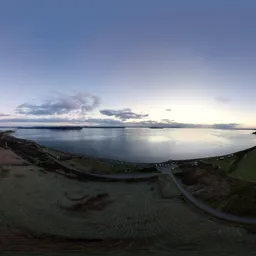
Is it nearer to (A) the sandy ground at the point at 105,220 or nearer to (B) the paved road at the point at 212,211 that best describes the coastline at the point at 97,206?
(A) the sandy ground at the point at 105,220

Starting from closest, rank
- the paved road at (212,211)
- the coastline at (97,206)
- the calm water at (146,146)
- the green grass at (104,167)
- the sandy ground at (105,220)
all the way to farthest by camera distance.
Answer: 1. the sandy ground at (105,220)
2. the coastline at (97,206)
3. the paved road at (212,211)
4. the green grass at (104,167)
5. the calm water at (146,146)

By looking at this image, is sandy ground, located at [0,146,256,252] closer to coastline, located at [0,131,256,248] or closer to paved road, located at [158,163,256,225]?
Answer: coastline, located at [0,131,256,248]

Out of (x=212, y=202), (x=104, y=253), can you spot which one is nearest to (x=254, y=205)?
(x=212, y=202)

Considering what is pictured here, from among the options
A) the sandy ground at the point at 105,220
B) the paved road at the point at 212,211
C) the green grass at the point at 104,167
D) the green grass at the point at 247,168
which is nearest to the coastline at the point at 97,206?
the sandy ground at the point at 105,220

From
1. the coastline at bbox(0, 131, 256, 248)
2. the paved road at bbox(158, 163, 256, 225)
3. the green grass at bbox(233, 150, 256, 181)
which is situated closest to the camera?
the coastline at bbox(0, 131, 256, 248)

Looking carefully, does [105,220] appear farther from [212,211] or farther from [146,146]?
[146,146]

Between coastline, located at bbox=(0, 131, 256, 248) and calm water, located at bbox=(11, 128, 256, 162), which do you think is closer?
coastline, located at bbox=(0, 131, 256, 248)

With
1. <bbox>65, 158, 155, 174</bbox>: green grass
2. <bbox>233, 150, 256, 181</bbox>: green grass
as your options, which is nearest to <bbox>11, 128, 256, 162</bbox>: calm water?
<bbox>65, 158, 155, 174</bbox>: green grass

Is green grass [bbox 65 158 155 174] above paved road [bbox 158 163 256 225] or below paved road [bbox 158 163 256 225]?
above

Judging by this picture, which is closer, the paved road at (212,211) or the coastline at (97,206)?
the coastline at (97,206)
